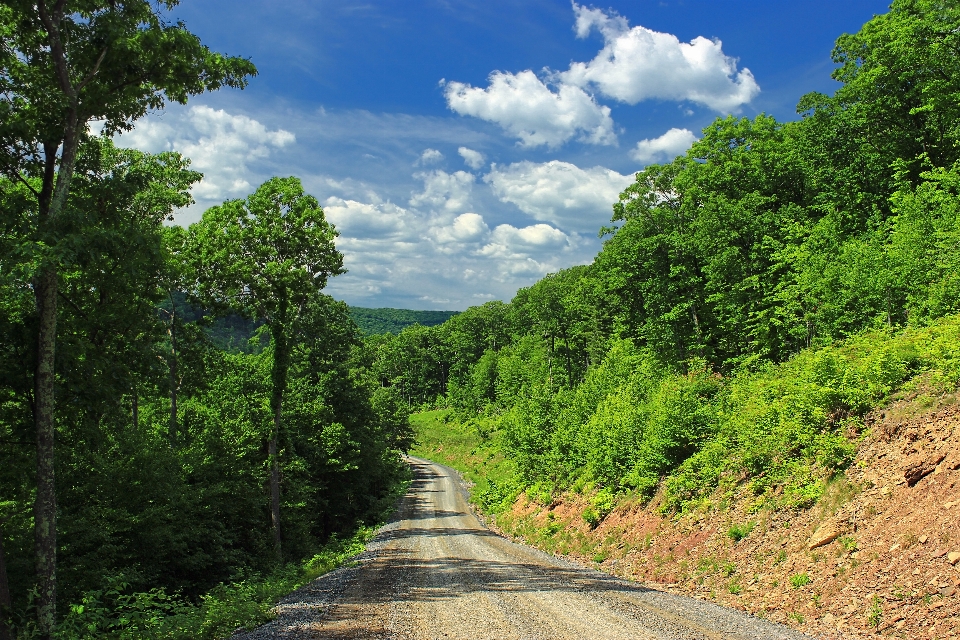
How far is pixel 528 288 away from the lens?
91.4m

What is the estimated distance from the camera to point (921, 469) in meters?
9.65

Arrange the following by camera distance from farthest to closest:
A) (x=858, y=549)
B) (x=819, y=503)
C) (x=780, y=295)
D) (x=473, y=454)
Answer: (x=473, y=454), (x=780, y=295), (x=819, y=503), (x=858, y=549)

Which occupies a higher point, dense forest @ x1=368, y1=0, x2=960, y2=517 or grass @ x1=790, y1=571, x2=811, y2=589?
dense forest @ x1=368, y1=0, x2=960, y2=517

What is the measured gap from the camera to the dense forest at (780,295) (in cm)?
1300

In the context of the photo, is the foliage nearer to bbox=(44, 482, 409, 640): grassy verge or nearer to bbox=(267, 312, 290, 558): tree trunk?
bbox=(44, 482, 409, 640): grassy verge

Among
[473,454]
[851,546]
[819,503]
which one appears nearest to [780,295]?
[819,503]

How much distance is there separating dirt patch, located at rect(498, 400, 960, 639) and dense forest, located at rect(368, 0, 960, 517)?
69cm

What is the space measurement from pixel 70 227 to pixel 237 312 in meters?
10.9

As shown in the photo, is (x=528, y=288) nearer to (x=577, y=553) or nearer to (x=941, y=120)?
(x=941, y=120)

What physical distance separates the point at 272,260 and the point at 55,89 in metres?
10.6

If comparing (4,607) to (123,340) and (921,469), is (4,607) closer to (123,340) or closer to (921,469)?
(123,340)

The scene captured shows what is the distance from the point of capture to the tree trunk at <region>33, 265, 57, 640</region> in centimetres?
896

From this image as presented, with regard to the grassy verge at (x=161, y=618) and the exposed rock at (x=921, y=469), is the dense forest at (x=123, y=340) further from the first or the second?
the exposed rock at (x=921, y=469)

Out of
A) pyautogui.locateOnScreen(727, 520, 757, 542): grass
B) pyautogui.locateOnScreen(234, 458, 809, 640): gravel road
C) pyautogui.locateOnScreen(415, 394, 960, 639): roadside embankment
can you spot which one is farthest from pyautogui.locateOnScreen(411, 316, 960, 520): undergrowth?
pyautogui.locateOnScreen(234, 458, 809, 640): gravel road
